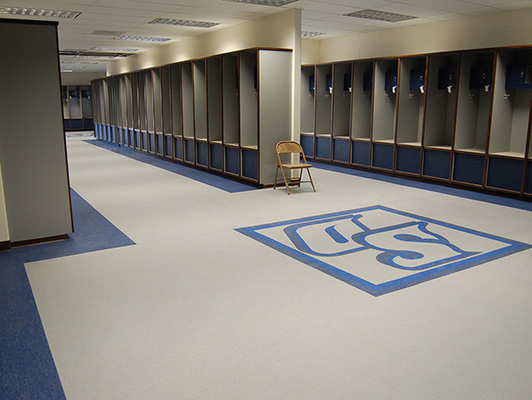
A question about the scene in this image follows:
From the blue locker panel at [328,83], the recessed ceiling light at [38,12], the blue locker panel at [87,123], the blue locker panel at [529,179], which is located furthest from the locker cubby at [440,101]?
the blue locker panel at [87,123]

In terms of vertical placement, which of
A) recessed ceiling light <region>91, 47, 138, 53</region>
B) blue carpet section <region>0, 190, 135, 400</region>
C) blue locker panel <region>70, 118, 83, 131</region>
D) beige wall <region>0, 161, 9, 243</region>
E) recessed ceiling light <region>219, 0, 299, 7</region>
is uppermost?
recessed ceiling light <region>91, 47, 138, 53</region>

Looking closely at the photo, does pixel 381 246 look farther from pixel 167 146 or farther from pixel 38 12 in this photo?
pixel 167 146

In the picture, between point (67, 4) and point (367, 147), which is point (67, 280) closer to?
point (67, 4)

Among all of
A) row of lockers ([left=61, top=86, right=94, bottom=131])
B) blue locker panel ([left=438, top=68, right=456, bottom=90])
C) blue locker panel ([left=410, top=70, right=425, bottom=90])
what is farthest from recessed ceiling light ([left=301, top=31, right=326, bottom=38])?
row of lockers ([left=61, top=86, right=94, bottom=131])

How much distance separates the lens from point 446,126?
8562mm

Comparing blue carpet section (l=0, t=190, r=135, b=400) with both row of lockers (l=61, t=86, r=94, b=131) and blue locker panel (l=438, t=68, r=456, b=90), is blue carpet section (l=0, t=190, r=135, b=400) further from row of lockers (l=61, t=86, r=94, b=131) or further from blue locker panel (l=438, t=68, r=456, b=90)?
row of lockers (l=61, t=86, r=94, b=131)

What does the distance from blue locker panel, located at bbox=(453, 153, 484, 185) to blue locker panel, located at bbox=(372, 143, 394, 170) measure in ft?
4.94

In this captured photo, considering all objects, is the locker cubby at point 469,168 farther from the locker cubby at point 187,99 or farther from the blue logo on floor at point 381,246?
the locker cubby at point 187,99

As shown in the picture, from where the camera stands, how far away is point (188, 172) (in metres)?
9.74

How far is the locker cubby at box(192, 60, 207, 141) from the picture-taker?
9.49 m

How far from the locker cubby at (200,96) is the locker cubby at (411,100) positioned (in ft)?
12.9

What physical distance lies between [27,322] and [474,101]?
7.53m

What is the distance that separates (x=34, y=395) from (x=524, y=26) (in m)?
8.05

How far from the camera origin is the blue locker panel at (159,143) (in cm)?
1190
